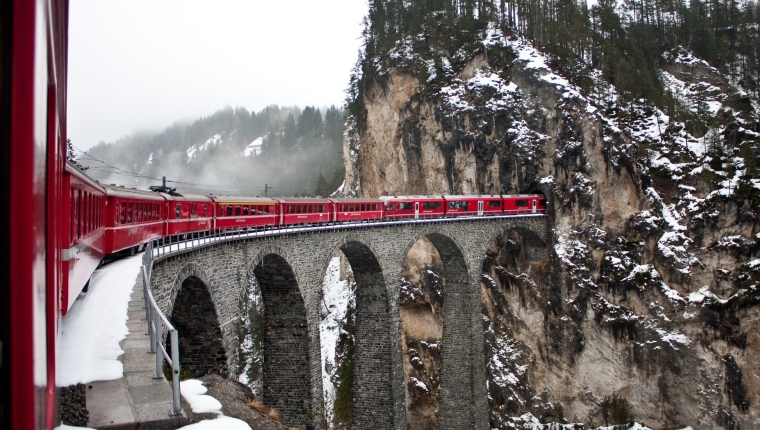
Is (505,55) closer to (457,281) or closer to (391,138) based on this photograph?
(391,138)

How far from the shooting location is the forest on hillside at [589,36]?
39.8 meters

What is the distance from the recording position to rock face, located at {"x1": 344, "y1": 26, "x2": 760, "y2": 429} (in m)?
29.1

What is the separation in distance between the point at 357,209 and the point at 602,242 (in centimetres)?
1619

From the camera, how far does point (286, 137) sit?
125 m

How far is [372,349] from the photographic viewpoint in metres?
25.2

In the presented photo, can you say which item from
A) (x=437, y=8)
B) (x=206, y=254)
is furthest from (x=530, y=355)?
(x=437, y=8)

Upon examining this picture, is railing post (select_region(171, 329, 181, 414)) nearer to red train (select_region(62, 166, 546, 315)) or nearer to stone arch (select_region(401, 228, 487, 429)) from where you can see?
red train (select_region(62, 166, 546, 315))

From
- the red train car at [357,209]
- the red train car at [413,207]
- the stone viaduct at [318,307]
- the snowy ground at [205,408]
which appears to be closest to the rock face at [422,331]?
the stone viaduct at [318,307]

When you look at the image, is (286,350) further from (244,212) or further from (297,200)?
(297,200)

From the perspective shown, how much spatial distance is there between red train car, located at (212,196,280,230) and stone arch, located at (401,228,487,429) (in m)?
11.2

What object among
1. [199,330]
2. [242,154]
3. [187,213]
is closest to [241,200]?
[187,213]

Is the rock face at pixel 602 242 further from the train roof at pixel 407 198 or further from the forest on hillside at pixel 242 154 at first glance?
the forest on hillside at pixel 242 154

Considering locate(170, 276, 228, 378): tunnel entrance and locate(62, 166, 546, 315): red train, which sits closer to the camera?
locate(62, 166, 546, 315): red train

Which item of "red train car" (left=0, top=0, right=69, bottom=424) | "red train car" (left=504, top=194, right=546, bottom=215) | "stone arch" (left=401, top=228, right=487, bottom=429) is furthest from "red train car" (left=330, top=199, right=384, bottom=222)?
"red train car" (left=0, top=0, right=69, bottom=424)
